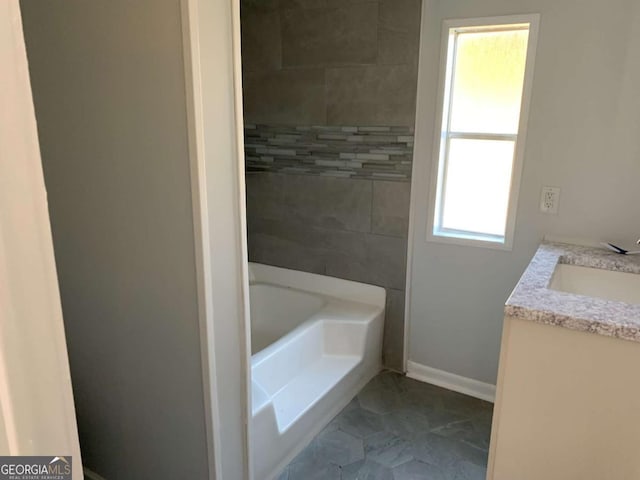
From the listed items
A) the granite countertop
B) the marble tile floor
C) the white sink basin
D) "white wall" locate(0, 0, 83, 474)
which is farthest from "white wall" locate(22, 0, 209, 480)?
the white sink basin

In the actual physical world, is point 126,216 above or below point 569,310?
above

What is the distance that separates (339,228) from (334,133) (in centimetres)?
54

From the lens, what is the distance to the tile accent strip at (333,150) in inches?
97.0

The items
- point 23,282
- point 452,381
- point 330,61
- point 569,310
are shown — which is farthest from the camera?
point 452,381

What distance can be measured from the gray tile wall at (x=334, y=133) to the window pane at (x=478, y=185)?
0.78 feet

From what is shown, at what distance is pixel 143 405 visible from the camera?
1.61m

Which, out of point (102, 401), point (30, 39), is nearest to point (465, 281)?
point (102, 401)

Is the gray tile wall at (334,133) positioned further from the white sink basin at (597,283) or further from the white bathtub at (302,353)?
the white sink basin at (597,283)

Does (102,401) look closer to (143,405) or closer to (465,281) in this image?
(143,405)

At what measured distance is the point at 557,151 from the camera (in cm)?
211

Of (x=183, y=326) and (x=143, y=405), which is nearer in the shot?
(x=183, y=326)

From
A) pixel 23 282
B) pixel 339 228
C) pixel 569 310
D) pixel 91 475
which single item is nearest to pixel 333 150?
pixel 339 228

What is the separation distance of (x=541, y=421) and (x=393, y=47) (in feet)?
5.95

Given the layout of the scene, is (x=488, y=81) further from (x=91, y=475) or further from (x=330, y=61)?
(x=91, y=475)
